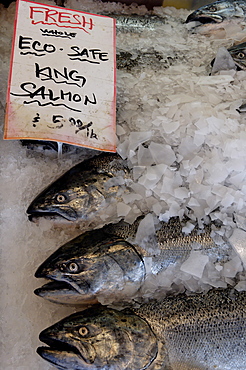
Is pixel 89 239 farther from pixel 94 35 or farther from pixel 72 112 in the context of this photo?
pixel 94 35

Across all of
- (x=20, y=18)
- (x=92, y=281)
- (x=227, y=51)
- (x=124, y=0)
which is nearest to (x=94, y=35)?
(x=20, y=18)

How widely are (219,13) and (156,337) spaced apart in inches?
75.7

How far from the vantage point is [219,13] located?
7.34 ft

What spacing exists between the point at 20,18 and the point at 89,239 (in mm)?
1036

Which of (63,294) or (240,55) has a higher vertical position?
(240,55)

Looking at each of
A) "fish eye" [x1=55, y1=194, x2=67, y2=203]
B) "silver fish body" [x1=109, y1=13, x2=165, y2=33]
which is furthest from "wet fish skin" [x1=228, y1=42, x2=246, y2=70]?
"fish eye" [x1=55, y1=194, x2=67, y2=203]

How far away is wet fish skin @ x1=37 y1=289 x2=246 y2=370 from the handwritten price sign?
651mm

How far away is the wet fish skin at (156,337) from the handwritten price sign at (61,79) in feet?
2.14

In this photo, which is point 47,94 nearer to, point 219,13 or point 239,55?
point 239,55

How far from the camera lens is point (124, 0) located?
2.40 metres

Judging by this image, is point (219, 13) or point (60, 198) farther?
point (219, 13)

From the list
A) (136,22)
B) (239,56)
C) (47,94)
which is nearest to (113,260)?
(47,94)

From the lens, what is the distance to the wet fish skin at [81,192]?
56.8 inches

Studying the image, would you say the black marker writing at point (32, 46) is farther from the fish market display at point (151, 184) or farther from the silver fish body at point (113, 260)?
the silver fish body at point (113, 260)
